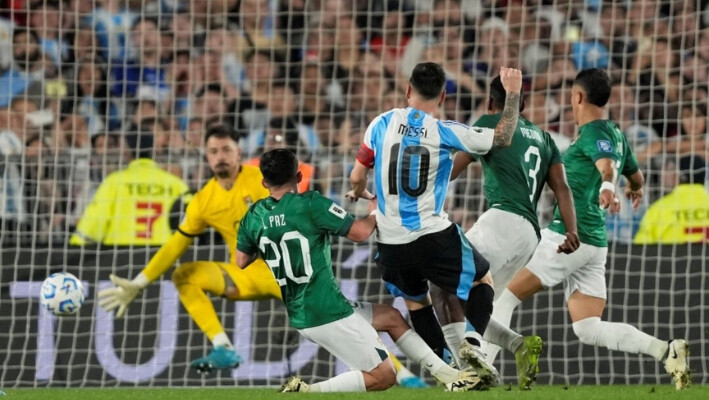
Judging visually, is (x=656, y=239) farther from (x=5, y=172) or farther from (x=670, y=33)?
(x=5, y=172)

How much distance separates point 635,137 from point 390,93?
A: 2.12 metres

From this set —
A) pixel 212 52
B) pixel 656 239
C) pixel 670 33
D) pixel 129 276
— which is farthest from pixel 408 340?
pixel 212 52

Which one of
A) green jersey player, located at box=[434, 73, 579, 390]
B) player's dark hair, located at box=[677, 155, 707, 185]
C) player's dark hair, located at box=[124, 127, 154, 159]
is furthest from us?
player's dark hair, located at box=[124, 127, 154, 159]

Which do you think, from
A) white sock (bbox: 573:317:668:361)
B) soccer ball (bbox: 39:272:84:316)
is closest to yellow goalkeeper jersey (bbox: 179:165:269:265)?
soccer ball (bbox: 39:272:84:316)

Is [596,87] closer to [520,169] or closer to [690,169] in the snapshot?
[520,169]

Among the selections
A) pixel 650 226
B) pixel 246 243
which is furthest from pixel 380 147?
pixel 650 226

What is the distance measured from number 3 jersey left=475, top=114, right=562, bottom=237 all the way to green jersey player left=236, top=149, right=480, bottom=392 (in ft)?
2.73

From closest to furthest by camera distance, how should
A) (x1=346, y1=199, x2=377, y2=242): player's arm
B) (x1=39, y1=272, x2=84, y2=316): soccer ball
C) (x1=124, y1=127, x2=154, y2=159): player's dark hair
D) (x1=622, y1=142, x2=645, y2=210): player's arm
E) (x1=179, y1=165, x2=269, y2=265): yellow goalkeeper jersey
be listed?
(x1=346, y1=199, x2=377, y2=242): player's arm < (x1=622, y1=142, x2=645, y2=210): player's arm < (x1=39, y1=272, x2=84, y2=316): soccer ball < (x1=179, y1=165, x2=269, y2=265): yellow goalkeeper jersey < (x1=124, y1=127, x2=154, y2=159): player's dark hair

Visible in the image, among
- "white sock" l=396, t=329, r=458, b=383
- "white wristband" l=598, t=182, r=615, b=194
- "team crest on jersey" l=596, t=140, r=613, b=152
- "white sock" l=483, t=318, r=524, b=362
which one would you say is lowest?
"white sock" l=396, t=329, r=458, b=383

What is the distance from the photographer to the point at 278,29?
12.0 m

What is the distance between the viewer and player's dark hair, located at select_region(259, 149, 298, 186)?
5.91m

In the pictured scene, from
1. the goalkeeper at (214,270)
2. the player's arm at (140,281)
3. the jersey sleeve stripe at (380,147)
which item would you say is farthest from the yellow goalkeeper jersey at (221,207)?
the jersey sleeve stripe at (380,147)

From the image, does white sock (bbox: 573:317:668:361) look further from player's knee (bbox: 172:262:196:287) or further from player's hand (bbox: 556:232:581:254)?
player's knee (bbox: 172:262:196:287)

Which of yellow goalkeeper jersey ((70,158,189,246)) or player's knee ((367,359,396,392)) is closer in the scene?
player's knee ((367,359,396,392))
